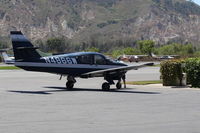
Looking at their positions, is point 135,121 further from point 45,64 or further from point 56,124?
point 45,64

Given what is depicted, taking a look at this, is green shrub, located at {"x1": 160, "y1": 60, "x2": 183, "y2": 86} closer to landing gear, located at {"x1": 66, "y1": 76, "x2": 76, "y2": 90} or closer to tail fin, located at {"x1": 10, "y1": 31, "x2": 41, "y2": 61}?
landing gear, located at {"x1": 66, "y1": 76, "x2": 76, "y2": 90}

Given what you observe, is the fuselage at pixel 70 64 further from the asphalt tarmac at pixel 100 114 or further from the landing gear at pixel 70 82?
the asphalt tarmac at pixel 100 114

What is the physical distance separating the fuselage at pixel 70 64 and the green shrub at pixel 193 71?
13.5 ft

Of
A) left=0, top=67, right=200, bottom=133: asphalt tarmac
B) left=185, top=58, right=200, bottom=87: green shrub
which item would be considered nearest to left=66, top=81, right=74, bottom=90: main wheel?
left=0, top=67, right=200, bottom=133: asphalt tarmac

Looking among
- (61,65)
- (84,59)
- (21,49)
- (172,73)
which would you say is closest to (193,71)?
(172,73)

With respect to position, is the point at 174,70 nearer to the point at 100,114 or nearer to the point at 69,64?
the point at 69,64

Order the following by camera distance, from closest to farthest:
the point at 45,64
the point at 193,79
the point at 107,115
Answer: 1. the point at 107,115
2. the point at 45,64
3. the point at 193,79

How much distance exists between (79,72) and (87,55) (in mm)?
1063

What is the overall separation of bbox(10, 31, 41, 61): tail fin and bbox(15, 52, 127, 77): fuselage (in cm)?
23

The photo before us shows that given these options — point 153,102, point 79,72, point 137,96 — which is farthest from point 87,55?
point 153,102

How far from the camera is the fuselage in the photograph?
88.3 feet

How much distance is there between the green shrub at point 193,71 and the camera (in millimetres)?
29373

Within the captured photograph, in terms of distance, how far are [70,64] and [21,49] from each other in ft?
8.93

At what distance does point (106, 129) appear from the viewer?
13.5m
